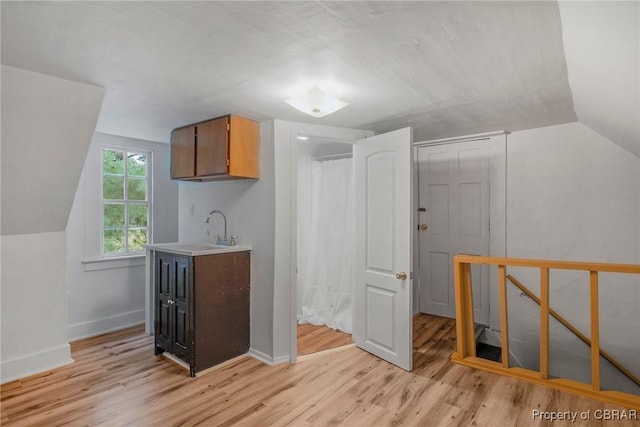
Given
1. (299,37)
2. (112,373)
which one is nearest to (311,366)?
(112,373)

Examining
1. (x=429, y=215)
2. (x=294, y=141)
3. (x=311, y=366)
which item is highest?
(x=294, y=141)

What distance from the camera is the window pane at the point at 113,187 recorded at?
373cm

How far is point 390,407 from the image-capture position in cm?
225

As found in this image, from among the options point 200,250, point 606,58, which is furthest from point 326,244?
point 606,58

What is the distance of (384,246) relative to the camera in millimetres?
2990

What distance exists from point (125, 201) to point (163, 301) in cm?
155

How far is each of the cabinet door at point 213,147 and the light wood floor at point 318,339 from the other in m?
1.88

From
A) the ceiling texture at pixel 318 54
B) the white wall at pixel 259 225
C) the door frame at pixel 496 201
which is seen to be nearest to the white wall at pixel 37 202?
the ceiling texture at pixel 318 54

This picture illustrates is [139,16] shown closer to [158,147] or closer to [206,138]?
[206,138]

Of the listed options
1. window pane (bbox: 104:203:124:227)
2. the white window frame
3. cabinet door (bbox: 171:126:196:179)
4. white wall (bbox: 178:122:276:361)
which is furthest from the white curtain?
window pane (bbox: 104:203:124:227)

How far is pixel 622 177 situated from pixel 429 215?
1.84 m

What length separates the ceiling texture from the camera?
4.38ft

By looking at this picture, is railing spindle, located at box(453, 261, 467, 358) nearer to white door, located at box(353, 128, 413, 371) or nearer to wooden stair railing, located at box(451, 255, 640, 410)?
wooden stair railing, located at box(451, 255, 640, 410)

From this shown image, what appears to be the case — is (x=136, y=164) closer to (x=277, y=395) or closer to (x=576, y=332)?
(x=277, y=395)
